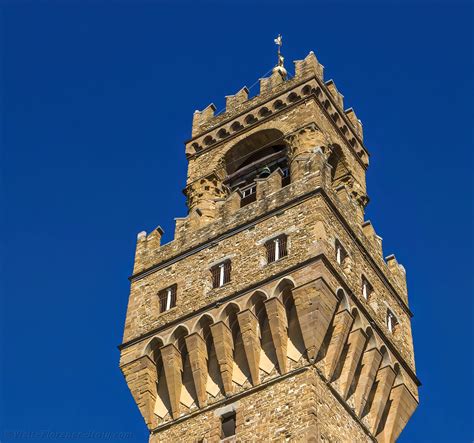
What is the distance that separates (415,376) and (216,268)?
22.0 ft

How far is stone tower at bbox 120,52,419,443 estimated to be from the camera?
3084 cm

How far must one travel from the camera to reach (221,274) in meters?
34.1

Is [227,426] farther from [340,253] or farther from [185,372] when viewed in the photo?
[340,253]

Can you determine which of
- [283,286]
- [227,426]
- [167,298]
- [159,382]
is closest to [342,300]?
[283,286]

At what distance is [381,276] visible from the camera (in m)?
36.0

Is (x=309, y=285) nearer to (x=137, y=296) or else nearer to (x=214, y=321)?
(x=214, y=321)

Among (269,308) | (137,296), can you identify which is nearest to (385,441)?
(269,308)

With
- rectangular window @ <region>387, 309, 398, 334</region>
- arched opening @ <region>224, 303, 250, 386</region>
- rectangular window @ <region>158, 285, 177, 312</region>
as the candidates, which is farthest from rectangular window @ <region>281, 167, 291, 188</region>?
arched opening @ <region>224, 303, 250, 386</region>

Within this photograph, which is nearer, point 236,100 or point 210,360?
point 210,360

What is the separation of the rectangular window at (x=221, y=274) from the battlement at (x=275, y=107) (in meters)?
7.96

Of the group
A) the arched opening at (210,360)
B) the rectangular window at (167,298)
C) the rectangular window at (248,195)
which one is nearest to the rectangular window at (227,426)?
the arched opening at (210,360)

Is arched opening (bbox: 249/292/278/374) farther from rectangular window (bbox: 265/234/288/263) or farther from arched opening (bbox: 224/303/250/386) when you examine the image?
rectangular window (bbox: 265/234/288/263)

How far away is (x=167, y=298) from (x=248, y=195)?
5.36 m

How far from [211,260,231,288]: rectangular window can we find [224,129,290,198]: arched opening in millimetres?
4882
